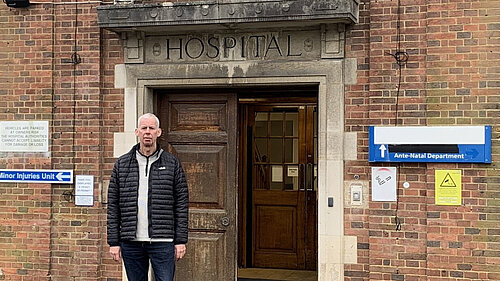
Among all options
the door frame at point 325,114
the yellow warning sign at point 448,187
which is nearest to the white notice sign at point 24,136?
the door frame at point 325,114

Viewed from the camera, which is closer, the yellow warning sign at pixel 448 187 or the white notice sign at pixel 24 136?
the yellow warning sign at pixel 448 187

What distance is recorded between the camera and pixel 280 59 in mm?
6762

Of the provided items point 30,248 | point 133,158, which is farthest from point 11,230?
point 133,158

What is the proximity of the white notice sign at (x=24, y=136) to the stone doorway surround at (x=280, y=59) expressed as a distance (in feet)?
4.36

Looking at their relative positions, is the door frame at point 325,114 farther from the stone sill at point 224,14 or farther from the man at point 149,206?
the man at point 149,206

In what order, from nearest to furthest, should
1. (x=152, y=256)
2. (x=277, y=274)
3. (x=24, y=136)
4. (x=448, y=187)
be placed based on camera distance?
(x=152, y=256) < (x=448, y=187) < (x=24, y=136) < (x=277, y=274)

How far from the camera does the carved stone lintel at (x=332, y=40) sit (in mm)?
6582

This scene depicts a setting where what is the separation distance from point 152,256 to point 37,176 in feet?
8.04

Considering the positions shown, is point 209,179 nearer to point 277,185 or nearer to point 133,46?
point 133,46

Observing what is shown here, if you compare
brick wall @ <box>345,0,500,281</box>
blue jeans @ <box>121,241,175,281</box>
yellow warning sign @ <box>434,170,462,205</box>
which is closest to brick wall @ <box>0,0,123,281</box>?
blue jeans @ <box>121,241,175,281</box>

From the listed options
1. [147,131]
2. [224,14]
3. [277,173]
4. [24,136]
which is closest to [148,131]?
[147,131]

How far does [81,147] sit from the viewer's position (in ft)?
23.5

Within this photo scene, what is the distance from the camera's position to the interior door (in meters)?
9.16

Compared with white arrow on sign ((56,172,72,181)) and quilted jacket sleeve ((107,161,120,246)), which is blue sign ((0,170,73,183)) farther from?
quilted jacket sleeve ((107,161,120,246))
